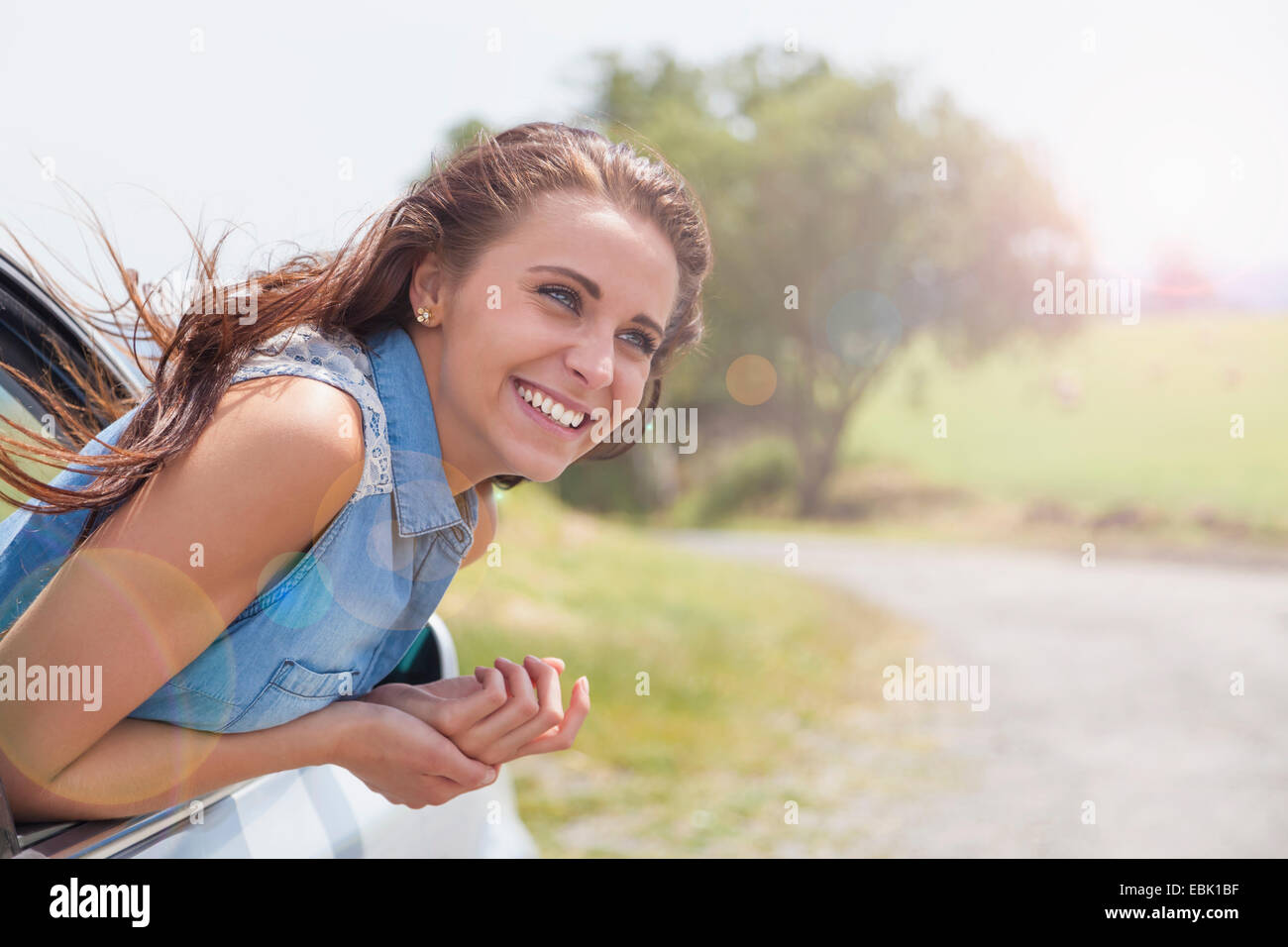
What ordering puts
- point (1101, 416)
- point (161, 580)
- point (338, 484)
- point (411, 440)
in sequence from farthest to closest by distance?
1. point (1101, 416)
2. point (411, 440)
3. point (338, 484)
4. point (161, 580)

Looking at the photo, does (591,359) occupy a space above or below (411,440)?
above

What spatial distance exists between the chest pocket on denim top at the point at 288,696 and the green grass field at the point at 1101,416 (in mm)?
20006

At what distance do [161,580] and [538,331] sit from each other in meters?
0.73

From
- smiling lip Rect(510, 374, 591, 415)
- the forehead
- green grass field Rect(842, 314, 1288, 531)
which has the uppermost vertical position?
green grass field Rect(842, 314, 1288, 531)

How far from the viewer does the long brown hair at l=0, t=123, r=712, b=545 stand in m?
1.56

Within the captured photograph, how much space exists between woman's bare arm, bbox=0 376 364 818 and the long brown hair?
0.08m

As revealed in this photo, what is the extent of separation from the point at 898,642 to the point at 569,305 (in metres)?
8.61

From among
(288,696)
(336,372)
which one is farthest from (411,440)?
(288,696)

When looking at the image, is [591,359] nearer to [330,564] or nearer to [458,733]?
[330,564]

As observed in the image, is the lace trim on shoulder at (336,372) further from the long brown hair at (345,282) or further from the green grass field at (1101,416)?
the green grass field at (1101,416)

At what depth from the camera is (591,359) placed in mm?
1817

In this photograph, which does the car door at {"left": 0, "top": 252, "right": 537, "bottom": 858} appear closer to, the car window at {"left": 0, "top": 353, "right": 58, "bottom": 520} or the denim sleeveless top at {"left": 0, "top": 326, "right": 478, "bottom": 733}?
the car window at {"left": 0, "top": 353, "right": 58, "bottom": 520}

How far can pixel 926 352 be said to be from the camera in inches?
998

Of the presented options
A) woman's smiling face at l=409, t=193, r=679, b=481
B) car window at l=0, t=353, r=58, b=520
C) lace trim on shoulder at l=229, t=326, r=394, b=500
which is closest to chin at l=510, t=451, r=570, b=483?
woman's smiling face at l=409, t=193, r=679, b=481
